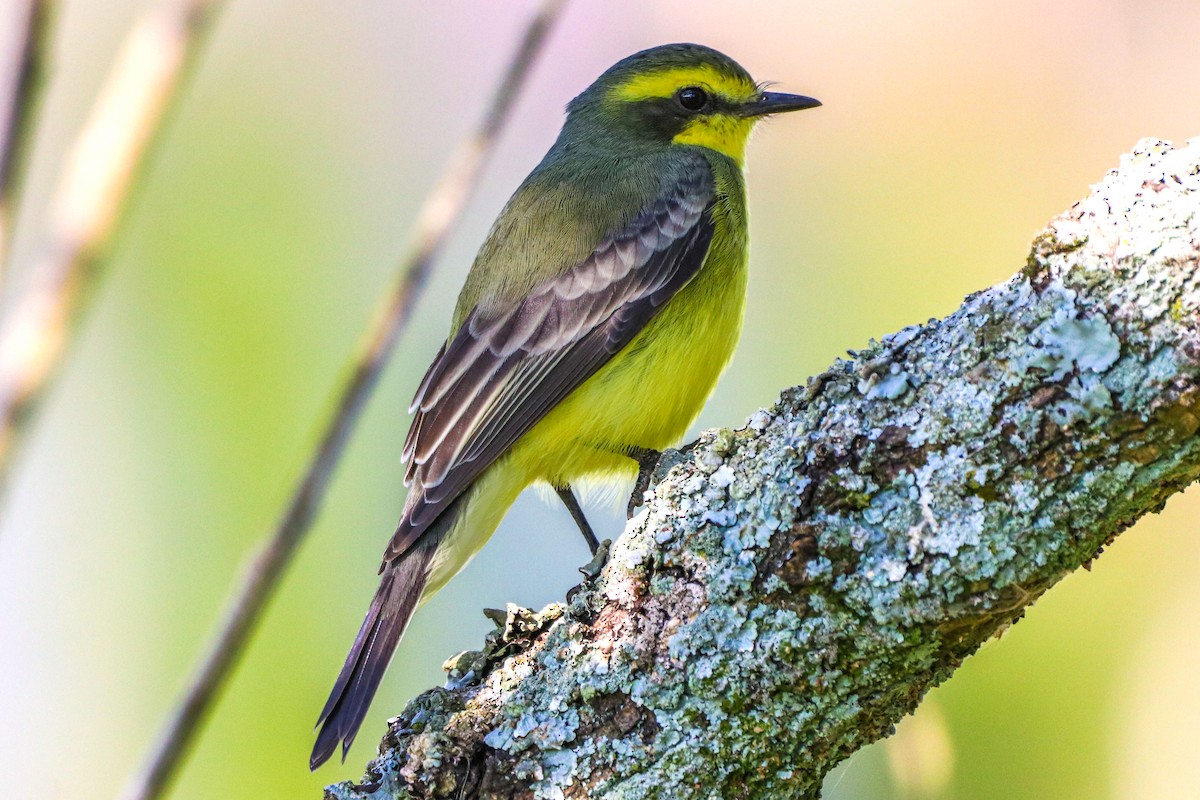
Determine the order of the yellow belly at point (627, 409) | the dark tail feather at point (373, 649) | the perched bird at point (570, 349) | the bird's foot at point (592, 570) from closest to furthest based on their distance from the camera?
the bird's foot at point (592, 570) → the dark tail feather at point (373, 649) → the perched bird at point (570, 349) → the yellow belly at point (627, 409)

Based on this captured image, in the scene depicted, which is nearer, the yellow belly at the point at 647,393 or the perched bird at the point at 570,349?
the perched bird at the point at 570,349

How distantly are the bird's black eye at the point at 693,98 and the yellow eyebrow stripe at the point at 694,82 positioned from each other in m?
0.02

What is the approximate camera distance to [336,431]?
223 cm

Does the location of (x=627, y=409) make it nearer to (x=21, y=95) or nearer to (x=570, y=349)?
(x=570, y=349)

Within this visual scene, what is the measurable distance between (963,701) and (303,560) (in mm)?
2630

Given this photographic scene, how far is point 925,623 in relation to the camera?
7.04 ft

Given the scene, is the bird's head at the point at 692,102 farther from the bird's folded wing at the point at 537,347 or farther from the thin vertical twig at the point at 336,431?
the thin vertical twig at the point at 336,431

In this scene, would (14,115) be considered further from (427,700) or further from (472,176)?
(427,700)

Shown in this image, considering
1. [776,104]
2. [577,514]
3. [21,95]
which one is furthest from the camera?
[776,104]

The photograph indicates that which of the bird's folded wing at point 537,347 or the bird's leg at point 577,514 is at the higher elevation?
the bird's folded wing at point 537,347

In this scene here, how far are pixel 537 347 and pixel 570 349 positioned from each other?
0.14m

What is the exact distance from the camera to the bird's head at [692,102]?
5133 mm

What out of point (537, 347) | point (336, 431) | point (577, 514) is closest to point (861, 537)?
point (336, 431)

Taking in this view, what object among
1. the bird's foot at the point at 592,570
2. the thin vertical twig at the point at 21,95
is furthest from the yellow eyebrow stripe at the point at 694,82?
the thin vertical twig at the point at 21,95
